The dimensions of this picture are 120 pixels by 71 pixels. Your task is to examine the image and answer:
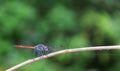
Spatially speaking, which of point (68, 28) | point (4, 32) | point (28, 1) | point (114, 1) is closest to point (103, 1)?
point (114, 1)

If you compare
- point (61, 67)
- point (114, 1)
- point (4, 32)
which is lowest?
point (61, 67)

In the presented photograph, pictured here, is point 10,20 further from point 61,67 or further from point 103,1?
point 103,1

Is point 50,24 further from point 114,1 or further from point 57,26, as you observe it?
point 114,1

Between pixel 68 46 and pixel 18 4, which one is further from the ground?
pixel 18 4

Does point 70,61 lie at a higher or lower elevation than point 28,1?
lower

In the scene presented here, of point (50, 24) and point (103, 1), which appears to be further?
point (103, 1)

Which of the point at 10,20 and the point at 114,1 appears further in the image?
the point at 114,1


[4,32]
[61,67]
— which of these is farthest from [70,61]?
[4,32]

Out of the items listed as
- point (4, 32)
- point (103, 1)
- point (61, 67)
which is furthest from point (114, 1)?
point (4, 32)
